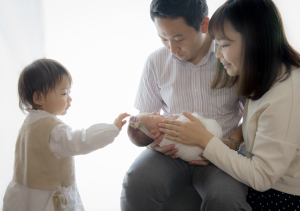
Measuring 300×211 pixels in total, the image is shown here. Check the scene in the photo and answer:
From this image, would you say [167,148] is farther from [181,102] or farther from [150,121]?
[181,102]

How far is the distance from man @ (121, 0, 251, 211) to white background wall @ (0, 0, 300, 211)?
1.27ft

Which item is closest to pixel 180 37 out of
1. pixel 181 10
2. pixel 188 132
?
pixel 181 10

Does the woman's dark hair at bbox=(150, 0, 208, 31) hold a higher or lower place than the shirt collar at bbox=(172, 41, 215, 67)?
higher

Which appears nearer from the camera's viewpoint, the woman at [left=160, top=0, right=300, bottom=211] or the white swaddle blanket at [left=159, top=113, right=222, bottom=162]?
the woman at [left=160, top=0, right=300, bottom=211]

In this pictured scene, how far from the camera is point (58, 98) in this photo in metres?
1.36

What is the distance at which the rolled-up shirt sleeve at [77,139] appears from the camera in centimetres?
126

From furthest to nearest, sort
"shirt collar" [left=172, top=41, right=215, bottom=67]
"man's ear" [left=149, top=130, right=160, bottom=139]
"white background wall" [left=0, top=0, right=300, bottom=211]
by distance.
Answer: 1. "white background wall" [left=0, top=0, right=300, bottom=211]
2. "shirt collar" [left=172, top=41, right=215, bottom=67]
3. "man's ear" [left=149, top=130, right=160, bottom=139]

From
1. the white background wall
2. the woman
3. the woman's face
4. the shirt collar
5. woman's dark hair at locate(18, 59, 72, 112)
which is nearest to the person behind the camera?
the woman

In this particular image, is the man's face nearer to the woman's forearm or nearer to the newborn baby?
the newborn baby

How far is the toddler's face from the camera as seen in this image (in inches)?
53.0

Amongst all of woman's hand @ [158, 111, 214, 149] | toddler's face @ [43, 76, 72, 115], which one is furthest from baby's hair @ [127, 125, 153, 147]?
toddler's face @ [43, 76, 72, 115]

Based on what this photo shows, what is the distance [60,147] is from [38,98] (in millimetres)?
289

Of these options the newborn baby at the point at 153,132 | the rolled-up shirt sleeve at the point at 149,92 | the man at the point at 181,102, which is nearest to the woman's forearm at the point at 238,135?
the man at the point at 181,102

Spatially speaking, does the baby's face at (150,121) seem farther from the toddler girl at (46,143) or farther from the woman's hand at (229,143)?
the woman's hand at (229,143)
